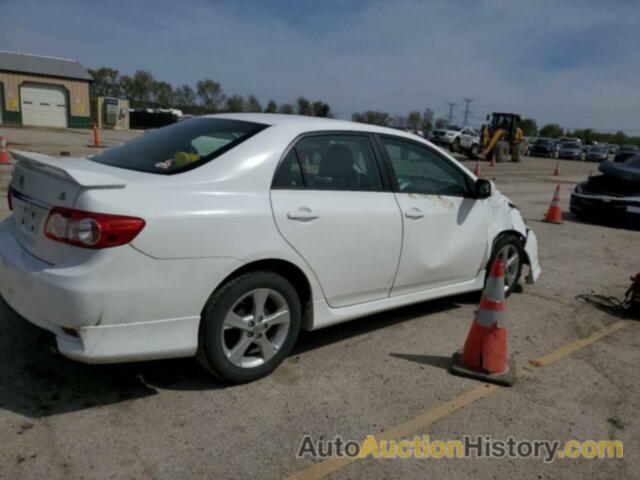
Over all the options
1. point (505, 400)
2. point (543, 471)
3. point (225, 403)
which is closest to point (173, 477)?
point (225, 403)

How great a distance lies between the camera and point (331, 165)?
380cm

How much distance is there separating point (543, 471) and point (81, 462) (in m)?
2.30

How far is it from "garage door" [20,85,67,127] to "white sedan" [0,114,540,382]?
126 ft

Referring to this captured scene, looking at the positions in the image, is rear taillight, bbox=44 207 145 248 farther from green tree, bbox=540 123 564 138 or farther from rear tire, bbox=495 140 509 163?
green tree, bbox=540 123 564 138

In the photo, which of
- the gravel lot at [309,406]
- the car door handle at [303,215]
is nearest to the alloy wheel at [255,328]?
the gravel lot at [309,406]

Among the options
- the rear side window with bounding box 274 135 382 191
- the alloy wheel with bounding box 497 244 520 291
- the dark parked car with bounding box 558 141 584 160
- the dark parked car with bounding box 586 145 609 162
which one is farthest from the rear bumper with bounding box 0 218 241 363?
the dark parked car with bounding box 586 145 609 162

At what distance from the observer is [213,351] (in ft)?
10.3

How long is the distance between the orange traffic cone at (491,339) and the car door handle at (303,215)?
1.32 meters

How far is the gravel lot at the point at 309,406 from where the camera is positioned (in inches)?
106

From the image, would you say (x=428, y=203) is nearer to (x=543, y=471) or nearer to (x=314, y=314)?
(x=314, y=314)

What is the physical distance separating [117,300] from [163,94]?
77644 mm

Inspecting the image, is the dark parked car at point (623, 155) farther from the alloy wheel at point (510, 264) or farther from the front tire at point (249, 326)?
the front tire at point (249, 326)

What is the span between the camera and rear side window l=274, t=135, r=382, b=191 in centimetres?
351

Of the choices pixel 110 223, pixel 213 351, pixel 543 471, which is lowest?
pixel 543 471
